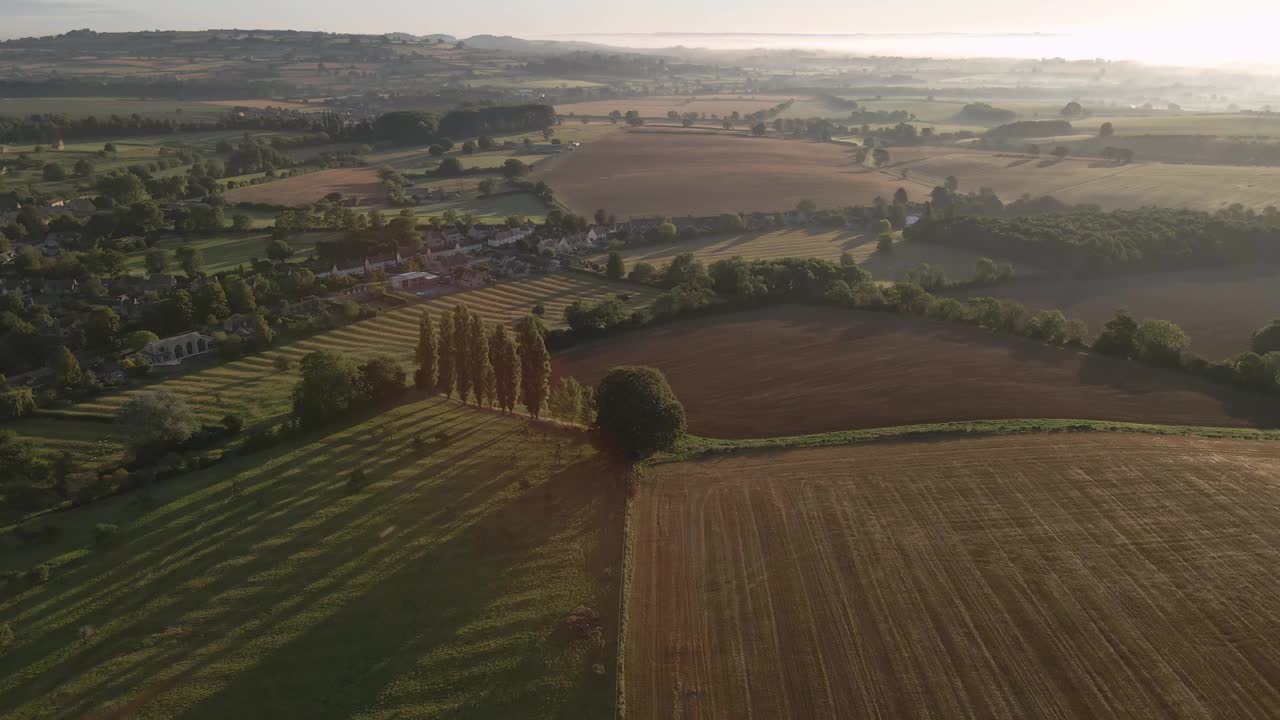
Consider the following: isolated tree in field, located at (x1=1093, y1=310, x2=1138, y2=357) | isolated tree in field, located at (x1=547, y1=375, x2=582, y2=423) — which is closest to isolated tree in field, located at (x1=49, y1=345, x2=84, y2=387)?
isolated tree in field, located at (x1=547, y1=375, x2=582, y2=423)

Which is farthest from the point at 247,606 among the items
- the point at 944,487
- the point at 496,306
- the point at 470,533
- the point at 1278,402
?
the point at 1278,402

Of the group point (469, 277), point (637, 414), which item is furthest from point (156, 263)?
point (637, 414)

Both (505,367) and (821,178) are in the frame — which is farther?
(821,178)

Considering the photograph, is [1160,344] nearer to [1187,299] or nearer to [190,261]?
[1187,299]

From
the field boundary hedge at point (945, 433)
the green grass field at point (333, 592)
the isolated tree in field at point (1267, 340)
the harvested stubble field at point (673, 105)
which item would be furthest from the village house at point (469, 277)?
the harvested stubble field at point (673, 105)

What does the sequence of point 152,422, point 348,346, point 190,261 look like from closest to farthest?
point 152,422
point 348,346
point 190,261
